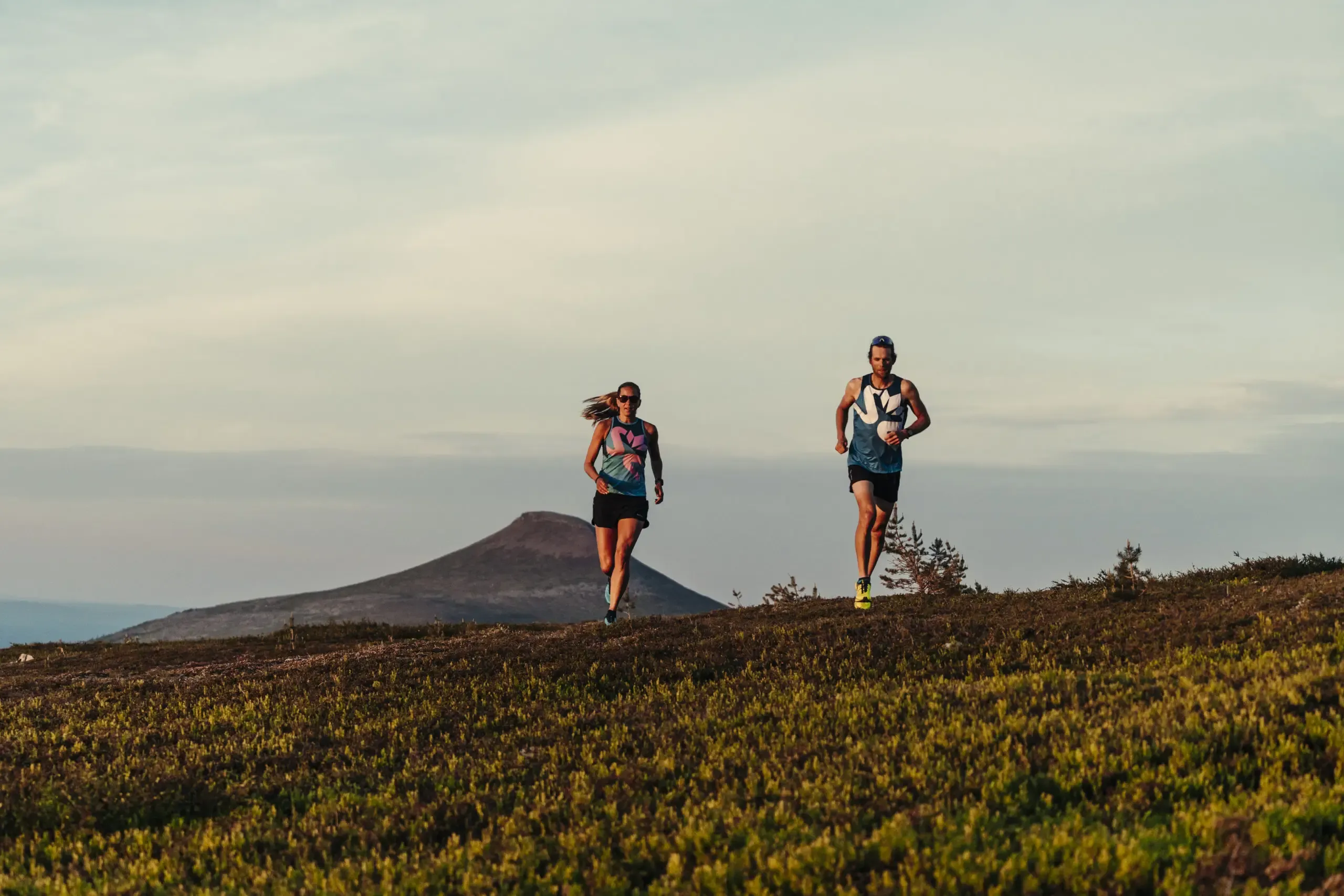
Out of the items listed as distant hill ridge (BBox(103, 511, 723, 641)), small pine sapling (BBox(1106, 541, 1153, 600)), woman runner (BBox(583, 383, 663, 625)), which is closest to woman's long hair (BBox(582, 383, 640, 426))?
woman runner (BBox(583, 383, 663, 625))

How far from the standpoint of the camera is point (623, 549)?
63.8 ft

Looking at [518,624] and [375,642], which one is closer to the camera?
[375,642]

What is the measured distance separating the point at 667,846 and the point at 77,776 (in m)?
7.36

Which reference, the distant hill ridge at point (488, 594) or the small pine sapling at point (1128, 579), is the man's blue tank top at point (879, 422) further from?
the distant hill ridge at point (488, 594)

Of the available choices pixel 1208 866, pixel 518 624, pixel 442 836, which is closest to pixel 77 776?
pixel 442 836

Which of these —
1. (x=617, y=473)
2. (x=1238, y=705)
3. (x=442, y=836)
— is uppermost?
(x=617, y=473)

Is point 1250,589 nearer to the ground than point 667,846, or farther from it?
farther from it

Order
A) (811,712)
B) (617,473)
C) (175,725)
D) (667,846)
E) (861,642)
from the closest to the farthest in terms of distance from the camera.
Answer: (667,846) → (811,712) → (175,725) → (861,642) → (617,473)

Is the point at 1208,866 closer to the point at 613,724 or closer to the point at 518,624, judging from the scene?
the point at 613,724

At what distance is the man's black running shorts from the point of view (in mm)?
18781

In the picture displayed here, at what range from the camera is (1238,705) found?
31.1 ft

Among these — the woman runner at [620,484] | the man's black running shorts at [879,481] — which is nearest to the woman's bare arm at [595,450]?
the woman runner at [620,484]

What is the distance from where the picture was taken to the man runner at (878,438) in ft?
61.4

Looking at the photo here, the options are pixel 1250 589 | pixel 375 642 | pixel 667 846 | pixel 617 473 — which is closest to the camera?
pixel 667 846
